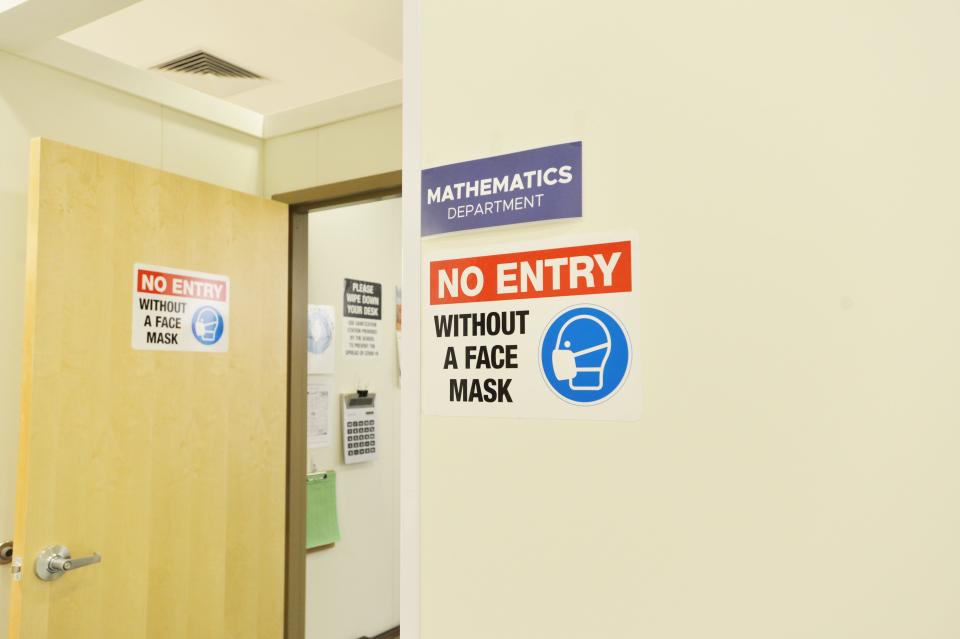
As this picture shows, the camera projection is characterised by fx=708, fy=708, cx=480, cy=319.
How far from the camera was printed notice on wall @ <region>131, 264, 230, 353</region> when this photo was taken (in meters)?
1.84

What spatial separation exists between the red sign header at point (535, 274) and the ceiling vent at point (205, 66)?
265 cm

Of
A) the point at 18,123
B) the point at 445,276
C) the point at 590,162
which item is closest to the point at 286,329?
the point at 18,123

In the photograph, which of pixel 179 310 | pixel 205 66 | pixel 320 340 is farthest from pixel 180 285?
pixel 205 66

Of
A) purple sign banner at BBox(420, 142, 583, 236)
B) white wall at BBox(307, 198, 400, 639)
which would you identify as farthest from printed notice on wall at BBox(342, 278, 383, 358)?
purple sign banner at BBox(420, 142, 583, 236)

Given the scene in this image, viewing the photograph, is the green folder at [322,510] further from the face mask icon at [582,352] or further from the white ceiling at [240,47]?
the face mask icon at [582,352]

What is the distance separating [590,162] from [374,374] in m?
2.60

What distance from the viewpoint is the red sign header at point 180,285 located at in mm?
1852

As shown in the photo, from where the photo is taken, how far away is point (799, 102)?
66cm

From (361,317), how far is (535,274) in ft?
7.99

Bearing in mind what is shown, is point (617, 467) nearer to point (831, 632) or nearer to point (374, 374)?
point (831, 632)

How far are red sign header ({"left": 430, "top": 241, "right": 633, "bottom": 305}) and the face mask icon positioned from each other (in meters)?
0.04

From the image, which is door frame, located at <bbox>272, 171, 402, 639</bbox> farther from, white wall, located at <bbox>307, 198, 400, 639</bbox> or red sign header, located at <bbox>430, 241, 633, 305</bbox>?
red sign header, located at <bbox>430, 241, 633, 305</bbox>

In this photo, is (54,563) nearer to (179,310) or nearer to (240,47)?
(179,310)

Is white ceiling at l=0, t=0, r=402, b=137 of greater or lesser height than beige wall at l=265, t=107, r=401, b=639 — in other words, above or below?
above
